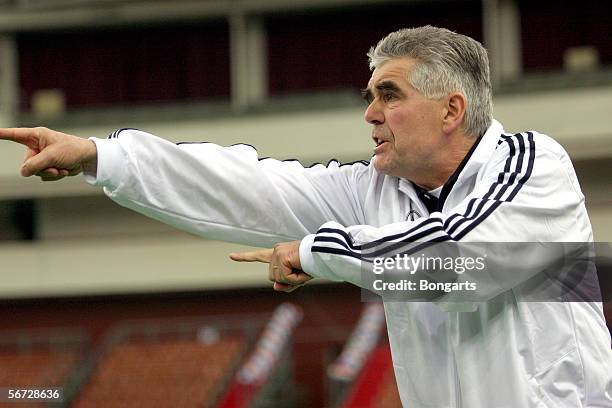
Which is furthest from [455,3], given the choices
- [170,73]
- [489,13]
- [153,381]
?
[153,381]

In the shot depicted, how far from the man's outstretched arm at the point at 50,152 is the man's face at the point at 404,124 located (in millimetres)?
689

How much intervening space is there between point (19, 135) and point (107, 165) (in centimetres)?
23

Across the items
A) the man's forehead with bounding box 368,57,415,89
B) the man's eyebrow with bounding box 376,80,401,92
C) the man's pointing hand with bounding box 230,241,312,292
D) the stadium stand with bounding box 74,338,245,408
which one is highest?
the man's forehead with bounding box 368,57,415,89

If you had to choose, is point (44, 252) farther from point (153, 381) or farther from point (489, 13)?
point (489, 13)

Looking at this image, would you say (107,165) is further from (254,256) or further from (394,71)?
(394,71)

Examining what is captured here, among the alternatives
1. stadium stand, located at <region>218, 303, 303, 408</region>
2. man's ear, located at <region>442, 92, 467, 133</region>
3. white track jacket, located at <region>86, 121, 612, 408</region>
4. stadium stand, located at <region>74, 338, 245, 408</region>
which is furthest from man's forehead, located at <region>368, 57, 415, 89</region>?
stadium stand, located at <region>74, 338, 245, 408</region>

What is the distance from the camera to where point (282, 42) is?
17.1m

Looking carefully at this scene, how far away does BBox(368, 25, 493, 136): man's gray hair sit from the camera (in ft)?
9.52

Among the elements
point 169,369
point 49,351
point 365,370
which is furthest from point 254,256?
point 49,351

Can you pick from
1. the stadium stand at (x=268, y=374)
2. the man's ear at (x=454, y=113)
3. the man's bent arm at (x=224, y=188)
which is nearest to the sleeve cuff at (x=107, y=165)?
the man's bent arm at (x=224, y=188)

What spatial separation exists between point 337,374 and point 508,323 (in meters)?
10.1

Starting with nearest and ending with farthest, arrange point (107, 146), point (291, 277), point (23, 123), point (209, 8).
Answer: point (291, 277) → point (107, 146) → point (23, 123) → point (209, 8)

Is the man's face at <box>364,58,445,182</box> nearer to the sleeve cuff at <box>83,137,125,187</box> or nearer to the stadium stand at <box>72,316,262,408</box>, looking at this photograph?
the sleeve cuff at <box>83,137,125,187</box>

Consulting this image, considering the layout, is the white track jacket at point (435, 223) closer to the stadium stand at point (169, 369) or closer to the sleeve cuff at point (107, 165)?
the sleeve cuff at point (107, 165)
